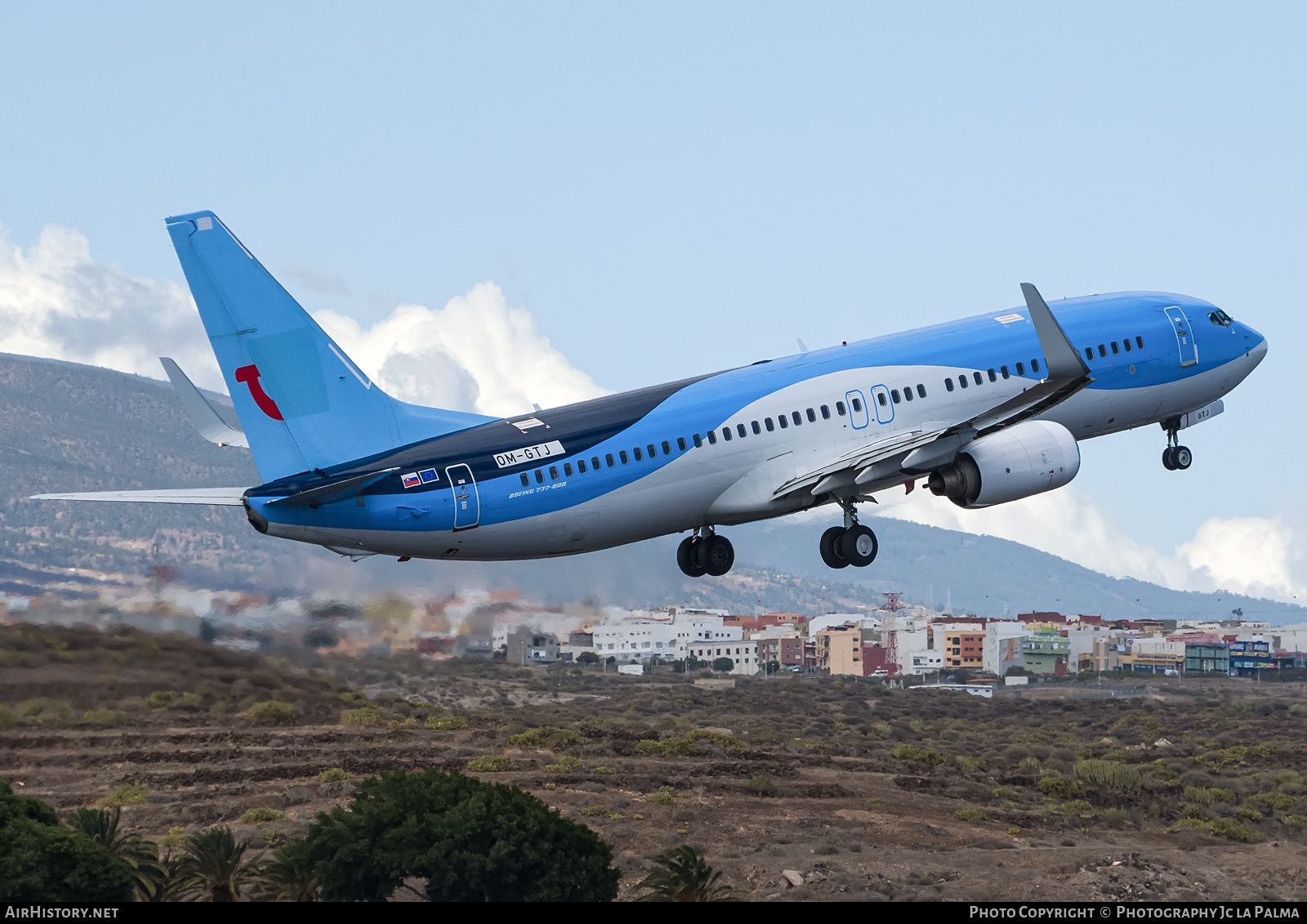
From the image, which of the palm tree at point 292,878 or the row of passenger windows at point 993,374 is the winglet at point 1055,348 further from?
the palm tree at point 292,878

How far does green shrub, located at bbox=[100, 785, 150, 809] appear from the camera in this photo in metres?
61.0

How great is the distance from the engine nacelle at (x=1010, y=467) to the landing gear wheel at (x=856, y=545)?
220 cm

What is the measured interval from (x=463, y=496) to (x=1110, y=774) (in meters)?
52.3

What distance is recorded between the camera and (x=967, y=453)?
128 feet

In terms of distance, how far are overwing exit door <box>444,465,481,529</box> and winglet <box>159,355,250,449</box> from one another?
6650 mm

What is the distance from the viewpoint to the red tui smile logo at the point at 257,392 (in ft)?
107

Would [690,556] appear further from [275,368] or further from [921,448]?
[275,368]

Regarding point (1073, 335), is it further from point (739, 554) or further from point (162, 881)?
point (162, 881)

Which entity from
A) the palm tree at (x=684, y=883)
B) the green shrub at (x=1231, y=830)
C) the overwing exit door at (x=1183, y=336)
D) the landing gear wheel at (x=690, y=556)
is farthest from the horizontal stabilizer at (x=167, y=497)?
the green shrub at (x=1231, y=830)

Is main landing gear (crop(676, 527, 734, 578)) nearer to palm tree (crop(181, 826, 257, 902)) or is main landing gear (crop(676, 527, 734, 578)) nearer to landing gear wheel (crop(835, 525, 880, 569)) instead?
landing gear wheel (crop(835, 525, 880, 569))

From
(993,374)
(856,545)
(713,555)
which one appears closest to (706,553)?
(713,555)

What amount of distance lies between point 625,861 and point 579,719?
109ft

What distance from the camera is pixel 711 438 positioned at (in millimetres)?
37625

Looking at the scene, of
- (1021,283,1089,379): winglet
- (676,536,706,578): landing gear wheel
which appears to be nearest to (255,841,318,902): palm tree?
(676,536,706,578): landing gear wheel
